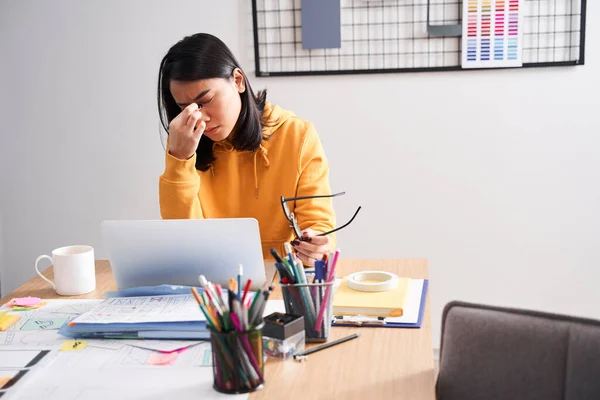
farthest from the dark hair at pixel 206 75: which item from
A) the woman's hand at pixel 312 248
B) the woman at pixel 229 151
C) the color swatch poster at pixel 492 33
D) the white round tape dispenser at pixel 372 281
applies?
the color swatch poster at pixel 492 33

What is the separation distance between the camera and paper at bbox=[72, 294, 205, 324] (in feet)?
3.64

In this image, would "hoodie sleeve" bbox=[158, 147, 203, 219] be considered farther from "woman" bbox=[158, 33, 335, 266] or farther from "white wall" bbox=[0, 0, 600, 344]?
"white wall" bbox=[0, 0, 600, 344]

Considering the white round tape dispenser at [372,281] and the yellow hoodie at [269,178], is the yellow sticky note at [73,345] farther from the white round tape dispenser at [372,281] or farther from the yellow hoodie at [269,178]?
the yellow hoodie at [269,178]

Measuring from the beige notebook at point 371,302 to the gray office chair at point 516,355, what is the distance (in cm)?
18

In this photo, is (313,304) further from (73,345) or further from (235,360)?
(73,345)

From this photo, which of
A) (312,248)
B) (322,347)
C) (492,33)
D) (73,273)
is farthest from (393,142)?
(322,347)

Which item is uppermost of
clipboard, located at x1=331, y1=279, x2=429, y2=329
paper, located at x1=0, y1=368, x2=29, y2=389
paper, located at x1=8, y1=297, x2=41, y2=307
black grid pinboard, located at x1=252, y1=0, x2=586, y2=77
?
black grid pinboard, located at x1=252, y1=0, x2=586, y2=77

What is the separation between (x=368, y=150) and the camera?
251 cm

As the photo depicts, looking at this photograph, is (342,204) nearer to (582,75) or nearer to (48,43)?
(582,75)

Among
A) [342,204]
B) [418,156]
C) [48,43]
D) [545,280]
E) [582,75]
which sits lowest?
[545,280]

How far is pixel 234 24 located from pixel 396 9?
23.8 inches

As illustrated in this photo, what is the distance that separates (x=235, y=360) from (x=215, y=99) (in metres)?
0.85

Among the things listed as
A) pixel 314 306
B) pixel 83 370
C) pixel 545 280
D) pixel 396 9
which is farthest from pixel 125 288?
pixel 545 280

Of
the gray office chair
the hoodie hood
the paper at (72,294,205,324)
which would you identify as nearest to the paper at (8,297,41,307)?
the paper at (72,294,205,324)
